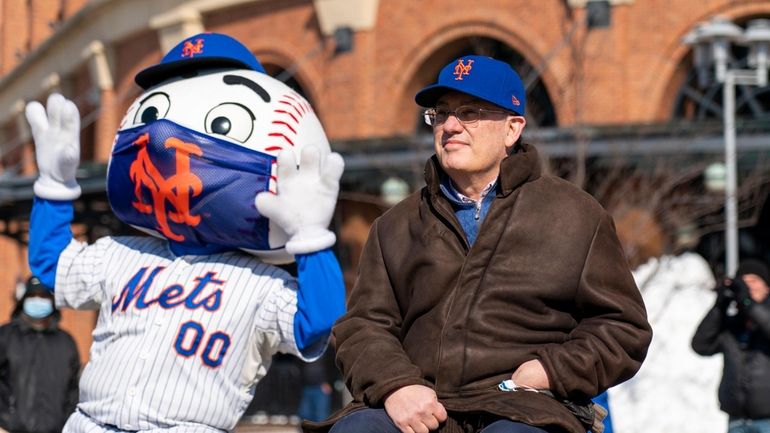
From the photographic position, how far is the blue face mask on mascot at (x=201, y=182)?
228 inches

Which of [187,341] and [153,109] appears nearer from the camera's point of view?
[187,341]

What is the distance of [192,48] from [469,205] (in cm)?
215

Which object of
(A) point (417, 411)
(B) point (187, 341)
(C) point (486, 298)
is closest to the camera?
(A) point (417, 411)

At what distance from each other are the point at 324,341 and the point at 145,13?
21379mm

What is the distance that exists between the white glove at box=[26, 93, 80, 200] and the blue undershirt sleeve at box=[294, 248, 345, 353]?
1302 mm

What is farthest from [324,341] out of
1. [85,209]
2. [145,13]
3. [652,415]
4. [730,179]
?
[145,13]

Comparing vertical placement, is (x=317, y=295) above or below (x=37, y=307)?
above

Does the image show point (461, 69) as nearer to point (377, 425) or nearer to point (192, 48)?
point (377, 425)

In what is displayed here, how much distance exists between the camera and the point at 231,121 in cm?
591

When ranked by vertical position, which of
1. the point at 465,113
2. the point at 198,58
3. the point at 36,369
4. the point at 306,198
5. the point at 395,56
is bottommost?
the point at 36,369

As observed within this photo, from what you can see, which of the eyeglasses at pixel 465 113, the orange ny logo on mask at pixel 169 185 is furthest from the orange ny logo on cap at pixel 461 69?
the orange ny logo on mask at pixel 169 185

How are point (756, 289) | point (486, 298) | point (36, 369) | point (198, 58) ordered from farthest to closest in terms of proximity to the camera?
point (36, 369)
point (756, 289)
point (198, 58)
point (486, 298)

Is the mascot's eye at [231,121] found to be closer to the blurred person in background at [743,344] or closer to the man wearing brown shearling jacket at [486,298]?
the man wearing brown shearling jacket at [486,298]

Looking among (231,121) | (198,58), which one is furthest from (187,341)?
(198,58)
